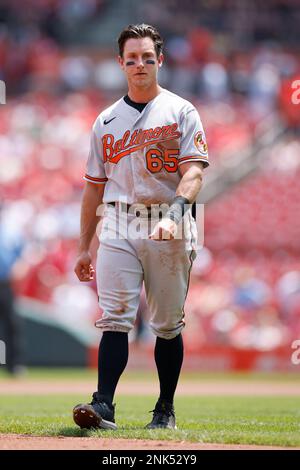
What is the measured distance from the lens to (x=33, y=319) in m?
13.8

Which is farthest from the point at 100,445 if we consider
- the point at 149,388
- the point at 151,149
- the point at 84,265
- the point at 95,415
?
the point at 149,388

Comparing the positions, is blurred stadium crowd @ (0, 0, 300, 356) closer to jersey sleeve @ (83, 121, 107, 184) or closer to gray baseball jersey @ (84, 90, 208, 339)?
jersey sleeve @ (83, 121, 107, 184)

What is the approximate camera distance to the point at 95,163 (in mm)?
5660

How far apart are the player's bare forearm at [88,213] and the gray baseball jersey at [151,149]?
0.42ft

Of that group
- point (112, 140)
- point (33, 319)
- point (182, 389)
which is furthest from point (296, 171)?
point (112, 140)

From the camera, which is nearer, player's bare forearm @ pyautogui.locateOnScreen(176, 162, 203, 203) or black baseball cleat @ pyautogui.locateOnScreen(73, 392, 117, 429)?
black baseball cleat @ pyautogui.locateOnScreen(73, 392, 117, 429)

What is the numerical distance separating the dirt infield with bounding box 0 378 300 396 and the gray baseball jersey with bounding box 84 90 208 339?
4.13 meters

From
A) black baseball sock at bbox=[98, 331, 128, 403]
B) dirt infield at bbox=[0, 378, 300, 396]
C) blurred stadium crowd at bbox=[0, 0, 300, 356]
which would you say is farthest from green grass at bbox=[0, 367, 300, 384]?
black baseball sock at bbox=[98, 331, 128, 403]

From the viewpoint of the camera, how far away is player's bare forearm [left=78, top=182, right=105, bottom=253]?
5.71 metres

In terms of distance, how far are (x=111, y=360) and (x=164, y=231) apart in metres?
0.82

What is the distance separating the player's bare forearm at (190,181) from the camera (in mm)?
5379

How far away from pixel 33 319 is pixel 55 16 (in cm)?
1513

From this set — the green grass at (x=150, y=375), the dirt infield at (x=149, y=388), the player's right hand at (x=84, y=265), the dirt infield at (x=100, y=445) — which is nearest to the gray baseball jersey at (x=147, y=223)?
the player's right hand at (x=84, y=265)

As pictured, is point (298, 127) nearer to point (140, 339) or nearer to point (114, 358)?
point (140, 339)
